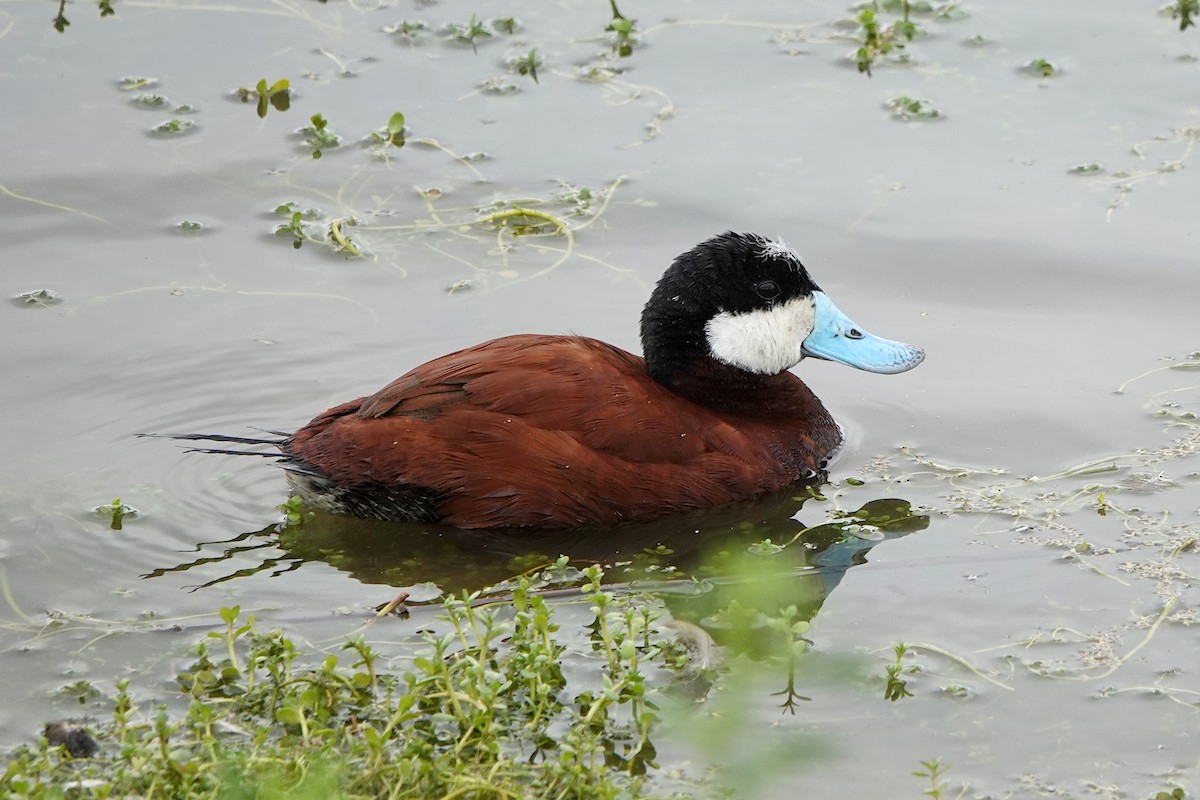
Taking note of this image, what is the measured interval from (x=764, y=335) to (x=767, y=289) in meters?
0.18

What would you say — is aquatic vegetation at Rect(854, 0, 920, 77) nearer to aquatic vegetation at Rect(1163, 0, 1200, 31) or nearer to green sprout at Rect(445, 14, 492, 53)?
aquatic vegetation at Rect(1163, 0, 1200, 31)

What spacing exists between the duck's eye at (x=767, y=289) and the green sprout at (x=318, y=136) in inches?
117

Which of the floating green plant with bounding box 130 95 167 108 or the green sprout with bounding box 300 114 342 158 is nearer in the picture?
the green sprout with bounding box 300 114 342 158

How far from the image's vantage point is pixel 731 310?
6027mm

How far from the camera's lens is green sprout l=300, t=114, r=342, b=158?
8125mm

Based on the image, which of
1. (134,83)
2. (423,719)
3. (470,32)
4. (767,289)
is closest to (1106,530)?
(767,289)

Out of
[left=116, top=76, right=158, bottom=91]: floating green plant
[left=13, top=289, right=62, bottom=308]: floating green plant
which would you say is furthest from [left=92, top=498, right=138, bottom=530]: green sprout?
[left=116, top=76, right=158, bottom=91]: floating green plant

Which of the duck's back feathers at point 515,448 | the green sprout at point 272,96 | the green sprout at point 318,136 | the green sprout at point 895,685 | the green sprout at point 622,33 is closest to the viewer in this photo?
the green sprout at point 895,685

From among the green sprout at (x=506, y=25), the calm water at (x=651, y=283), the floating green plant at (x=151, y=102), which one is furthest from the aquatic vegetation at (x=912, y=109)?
the floating green plant at (x=151, y=102)

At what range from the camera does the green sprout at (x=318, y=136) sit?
812 centimetres

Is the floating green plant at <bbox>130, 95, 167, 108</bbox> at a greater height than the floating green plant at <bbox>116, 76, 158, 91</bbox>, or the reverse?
the floating green plant at <bbox>116, 76, 158, 91</bbox>

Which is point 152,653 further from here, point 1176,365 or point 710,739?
point 1176,365

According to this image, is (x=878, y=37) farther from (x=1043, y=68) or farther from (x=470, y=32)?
(x=470, y=32)

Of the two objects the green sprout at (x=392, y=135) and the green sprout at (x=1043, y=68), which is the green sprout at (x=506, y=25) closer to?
the green sprout at (x=392, y=135)
